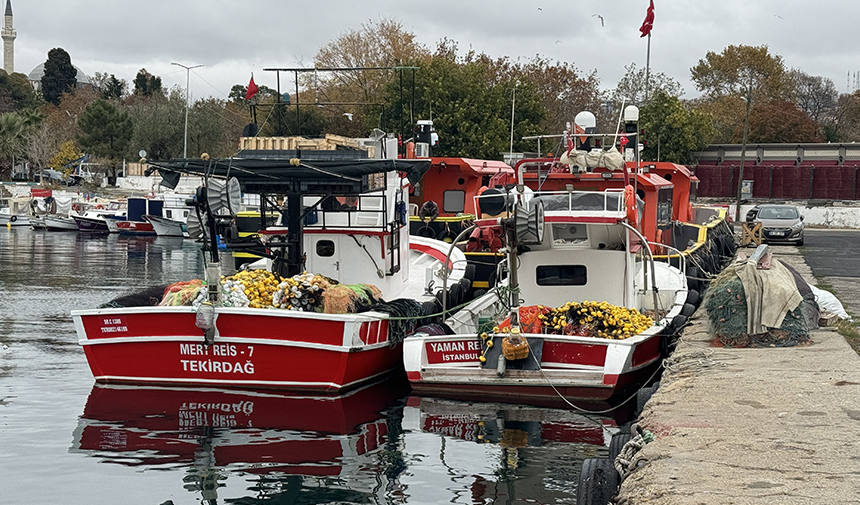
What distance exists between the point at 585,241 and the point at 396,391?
3577mm

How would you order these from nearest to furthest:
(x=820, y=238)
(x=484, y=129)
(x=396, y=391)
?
(x=396, y=391), (x=820, y=238), (x=484, y=129)

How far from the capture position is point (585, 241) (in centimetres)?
1461

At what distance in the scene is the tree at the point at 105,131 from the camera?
71.6 m

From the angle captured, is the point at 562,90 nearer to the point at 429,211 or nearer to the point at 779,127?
the point at 779,127

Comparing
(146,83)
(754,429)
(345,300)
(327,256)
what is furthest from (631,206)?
(146,83)

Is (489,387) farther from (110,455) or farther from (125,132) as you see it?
(125,132)

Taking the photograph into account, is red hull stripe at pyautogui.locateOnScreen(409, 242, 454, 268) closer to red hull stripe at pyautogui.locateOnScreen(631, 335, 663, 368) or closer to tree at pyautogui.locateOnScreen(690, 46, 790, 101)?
red hull stripe at pyautogui.locateOnScreen(631, 335, 663, 368)

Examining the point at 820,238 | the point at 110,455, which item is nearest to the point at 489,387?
the point at 110,455

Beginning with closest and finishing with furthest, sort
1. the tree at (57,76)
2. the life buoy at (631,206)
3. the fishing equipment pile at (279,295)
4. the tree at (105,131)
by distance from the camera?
the fishing equipment pile at (279,295)
the life buoy at (631,206)
the tree at (105,131)
the tree at (57,76)

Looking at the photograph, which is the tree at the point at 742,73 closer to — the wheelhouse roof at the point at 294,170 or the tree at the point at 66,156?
the tree at the point at 66,156

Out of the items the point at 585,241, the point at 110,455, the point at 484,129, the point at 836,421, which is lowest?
the point at 110,455

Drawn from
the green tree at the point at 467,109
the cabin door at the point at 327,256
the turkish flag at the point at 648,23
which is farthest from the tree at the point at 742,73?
the cabin door at the point at 327,256

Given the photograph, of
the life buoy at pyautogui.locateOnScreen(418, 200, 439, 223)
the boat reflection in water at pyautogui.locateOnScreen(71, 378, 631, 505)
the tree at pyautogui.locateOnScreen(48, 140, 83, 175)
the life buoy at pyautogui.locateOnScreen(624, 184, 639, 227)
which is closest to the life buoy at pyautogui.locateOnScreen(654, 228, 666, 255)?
the life buoy at pyautogui.locateOnScreen(418, 200, 439, 223)

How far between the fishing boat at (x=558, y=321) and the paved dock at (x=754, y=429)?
1120 mm
